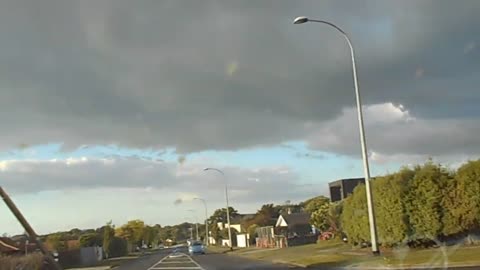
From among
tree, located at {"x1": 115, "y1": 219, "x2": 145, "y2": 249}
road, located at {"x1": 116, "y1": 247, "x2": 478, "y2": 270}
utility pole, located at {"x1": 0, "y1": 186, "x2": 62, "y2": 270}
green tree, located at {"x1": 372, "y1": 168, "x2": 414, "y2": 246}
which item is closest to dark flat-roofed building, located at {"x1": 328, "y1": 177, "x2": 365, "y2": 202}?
road, located at {"x1": 116, "y1": 247, "x2": 478, "y2": 270}

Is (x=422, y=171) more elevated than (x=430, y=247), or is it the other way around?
(x=422, y=171)

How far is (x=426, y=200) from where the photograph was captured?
36.2m

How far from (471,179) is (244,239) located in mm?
75881

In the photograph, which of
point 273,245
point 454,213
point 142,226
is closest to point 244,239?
point 273,245

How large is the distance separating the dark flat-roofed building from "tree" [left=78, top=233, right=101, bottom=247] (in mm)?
33730

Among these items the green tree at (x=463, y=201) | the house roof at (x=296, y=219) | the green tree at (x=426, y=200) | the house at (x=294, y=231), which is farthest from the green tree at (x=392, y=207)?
the house roof at (x=296, y=219)

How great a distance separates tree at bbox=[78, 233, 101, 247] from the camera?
3378 inches

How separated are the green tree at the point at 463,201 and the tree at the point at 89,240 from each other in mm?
58161

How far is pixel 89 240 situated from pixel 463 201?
65.0 meters

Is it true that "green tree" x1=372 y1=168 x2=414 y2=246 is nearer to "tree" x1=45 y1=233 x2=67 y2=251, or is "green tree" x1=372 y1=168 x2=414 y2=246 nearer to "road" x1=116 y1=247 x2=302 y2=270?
"road" x1=116 y1=247 x2=302 y2=270

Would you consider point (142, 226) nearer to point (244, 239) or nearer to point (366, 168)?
point (244, 239)

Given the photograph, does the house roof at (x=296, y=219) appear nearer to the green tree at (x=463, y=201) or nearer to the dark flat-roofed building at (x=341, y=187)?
the dark flat-roofed building at (x=341, y=187)

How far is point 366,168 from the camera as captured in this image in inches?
1133

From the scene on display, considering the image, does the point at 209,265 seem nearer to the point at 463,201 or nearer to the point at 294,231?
the point at 463,201
